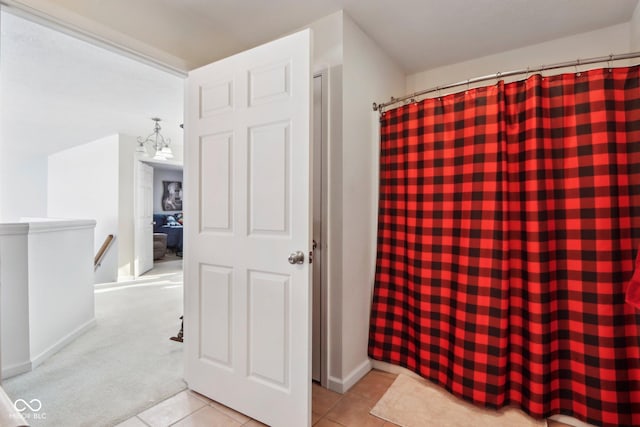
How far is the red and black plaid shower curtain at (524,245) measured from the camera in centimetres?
149

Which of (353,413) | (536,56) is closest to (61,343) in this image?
(353,413)

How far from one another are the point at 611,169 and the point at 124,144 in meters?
5.77

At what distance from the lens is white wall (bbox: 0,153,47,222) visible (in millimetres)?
5641

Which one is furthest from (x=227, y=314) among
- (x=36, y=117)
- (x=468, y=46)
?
(x=36, y=117)

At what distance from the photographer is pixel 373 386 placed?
6.56 feet

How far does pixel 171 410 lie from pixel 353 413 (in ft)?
3.39

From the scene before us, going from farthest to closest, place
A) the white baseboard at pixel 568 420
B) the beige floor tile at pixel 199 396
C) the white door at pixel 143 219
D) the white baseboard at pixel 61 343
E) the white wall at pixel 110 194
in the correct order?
the white door at pixel 143 219, the white wall at pixel 110 194, the white baseboard at pixel 61 343, the beige floor tile at pixel 199 396, the white baseboard at pixel 568 420

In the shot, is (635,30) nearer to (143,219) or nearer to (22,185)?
(143,219)

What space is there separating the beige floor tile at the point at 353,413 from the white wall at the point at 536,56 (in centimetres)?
246

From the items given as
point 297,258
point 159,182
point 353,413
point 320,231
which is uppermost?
point 159,182

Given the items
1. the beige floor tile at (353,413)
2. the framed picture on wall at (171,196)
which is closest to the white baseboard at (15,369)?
the beige floor tile at (353,413)

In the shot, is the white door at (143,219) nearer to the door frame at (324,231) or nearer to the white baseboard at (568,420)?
the door frame at (324,231)

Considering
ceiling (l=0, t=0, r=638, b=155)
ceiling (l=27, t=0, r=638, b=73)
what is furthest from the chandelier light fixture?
ceiling (l=27, t=0, r=638, b=73)

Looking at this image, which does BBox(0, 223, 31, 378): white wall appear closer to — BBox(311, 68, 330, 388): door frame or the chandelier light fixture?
BBox(311, 68, 330, 388): door frame
